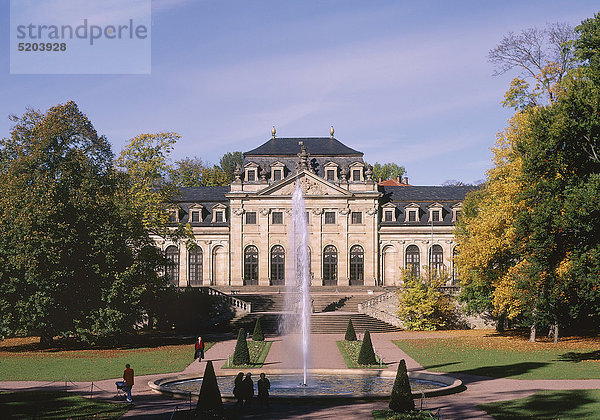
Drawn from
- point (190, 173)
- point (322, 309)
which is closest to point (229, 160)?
point (190, 173)

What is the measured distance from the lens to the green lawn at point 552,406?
20.9 m

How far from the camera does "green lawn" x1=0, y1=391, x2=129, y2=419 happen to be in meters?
21.5

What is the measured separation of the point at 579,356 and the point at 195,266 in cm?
4786

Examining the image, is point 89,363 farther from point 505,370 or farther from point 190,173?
point 190,173

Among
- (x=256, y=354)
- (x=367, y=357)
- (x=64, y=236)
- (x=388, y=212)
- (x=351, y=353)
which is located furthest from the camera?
(x=388, y=212)

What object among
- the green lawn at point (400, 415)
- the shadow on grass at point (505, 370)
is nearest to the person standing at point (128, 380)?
the green lawn at point (400, 415)

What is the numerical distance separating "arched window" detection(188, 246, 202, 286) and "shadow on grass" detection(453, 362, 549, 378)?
47.2 metres

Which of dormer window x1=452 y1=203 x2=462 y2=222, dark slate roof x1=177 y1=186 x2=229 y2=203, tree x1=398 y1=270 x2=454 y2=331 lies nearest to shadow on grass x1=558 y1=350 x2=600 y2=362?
tree x1=398 y1=270 x2=454 y2=331

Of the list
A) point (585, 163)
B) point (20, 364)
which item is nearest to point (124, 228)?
point (20, 364)

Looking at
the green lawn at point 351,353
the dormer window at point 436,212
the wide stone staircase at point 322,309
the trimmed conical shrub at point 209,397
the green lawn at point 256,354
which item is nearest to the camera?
the trimmed conical shrub at point 209,397

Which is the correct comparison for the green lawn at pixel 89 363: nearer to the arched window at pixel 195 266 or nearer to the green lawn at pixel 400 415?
the green lawn at pixel 400 415

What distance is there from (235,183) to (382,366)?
44086mm

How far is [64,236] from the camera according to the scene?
4206 centimetres

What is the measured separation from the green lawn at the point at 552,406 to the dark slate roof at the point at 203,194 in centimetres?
5653
